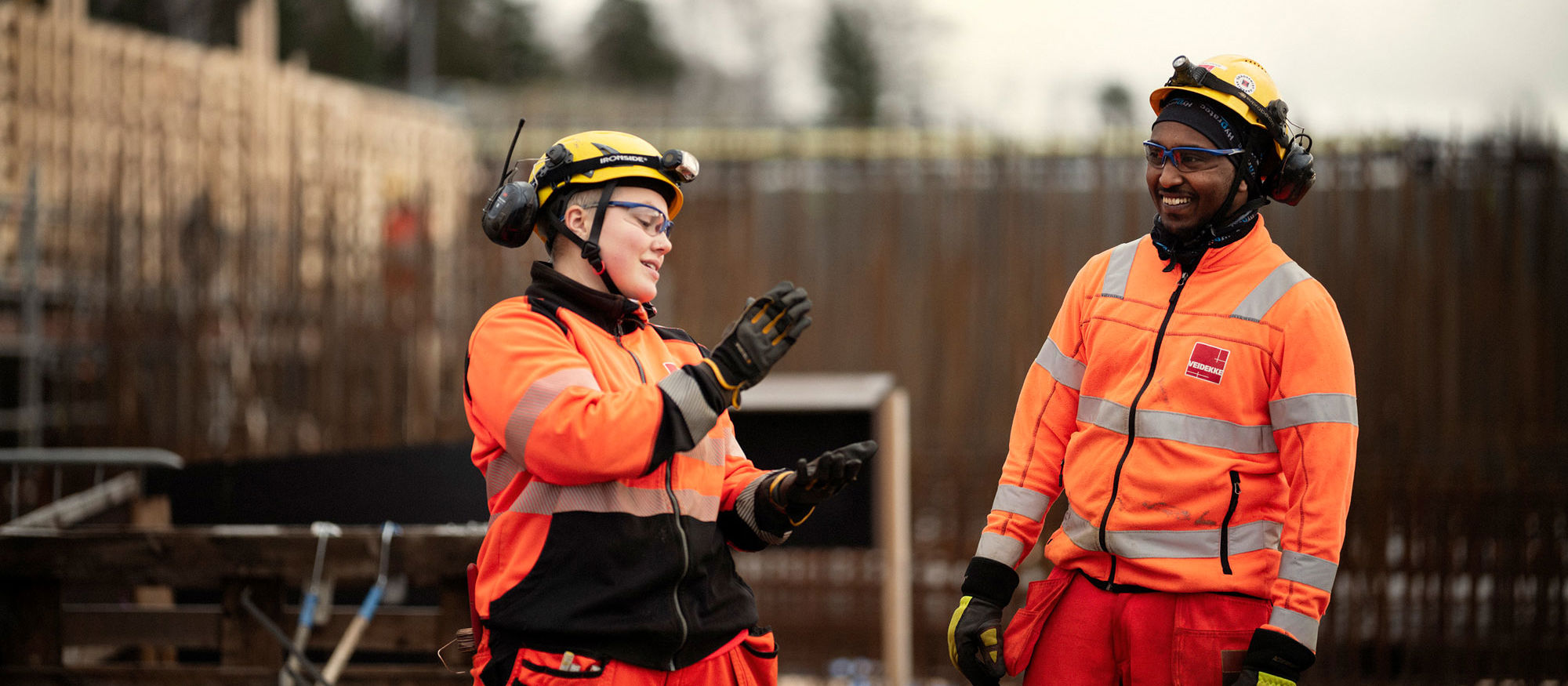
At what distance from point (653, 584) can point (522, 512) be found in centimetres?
32

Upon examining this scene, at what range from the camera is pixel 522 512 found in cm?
254

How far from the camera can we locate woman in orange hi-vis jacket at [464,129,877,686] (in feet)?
7.97

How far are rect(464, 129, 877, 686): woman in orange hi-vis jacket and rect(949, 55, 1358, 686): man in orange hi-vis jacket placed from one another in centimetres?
63

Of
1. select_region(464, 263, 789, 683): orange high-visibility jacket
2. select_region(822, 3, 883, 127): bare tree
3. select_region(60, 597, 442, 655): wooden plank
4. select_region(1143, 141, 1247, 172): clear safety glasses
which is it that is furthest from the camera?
select_region(822, 3, 883, 127): bare tree

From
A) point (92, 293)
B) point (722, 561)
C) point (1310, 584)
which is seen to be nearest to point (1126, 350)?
point (1310, 584)

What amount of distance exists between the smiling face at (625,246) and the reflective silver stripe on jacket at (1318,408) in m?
1.44

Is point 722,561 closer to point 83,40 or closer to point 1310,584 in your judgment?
point 1310,584

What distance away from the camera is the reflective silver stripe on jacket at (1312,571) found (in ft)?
8.25

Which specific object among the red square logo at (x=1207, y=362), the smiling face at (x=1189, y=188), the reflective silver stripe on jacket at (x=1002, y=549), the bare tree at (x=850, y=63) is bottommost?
the reflective silver stripe on jacket at (x=1002, y=549)

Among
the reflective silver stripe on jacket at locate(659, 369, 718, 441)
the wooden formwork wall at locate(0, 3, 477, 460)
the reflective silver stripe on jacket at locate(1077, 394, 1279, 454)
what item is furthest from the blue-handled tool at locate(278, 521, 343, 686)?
the wooden formwork wall at locate(0, 3, 477, 460)

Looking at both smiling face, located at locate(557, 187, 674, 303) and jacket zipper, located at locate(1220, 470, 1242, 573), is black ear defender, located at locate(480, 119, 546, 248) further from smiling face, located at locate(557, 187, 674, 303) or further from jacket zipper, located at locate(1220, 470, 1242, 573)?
jacket zipper, located at locate(1220, 470, 1242, 573)

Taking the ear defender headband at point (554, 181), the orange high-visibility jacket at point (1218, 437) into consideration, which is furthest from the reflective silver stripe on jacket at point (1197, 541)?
the ear defender headband at point (554, 181)

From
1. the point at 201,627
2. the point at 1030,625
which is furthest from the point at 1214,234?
the point at 201,627

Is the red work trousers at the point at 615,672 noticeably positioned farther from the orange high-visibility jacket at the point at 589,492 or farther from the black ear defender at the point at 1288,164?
the black ear defender at the point at 1288,164
